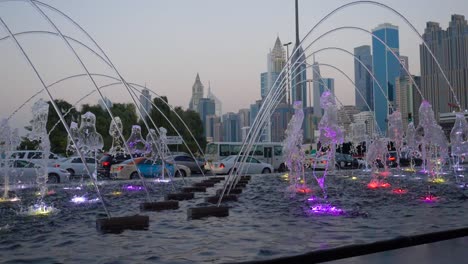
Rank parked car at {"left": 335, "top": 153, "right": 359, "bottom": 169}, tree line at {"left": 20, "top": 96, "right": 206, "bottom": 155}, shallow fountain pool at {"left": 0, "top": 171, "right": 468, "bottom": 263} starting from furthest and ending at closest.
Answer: tree line at {"left": 20, "top": 96, "right": 206, "bottom": 155} → parked car at {"left": 335, "top": 153, "right": 359, "bottom": 169} → shallow fountain pool at {"left": 0, "top": 171, "right": 468, "bottom": 263}

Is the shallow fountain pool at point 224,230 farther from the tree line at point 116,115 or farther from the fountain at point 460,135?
the tree line at point 116,115

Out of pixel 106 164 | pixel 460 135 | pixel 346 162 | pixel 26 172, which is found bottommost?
pixel 26 172

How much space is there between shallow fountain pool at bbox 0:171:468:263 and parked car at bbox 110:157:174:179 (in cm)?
1298

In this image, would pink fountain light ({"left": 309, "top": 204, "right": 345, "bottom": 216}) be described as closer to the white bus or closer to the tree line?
the white bus

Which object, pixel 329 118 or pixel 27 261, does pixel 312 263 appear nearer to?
pixel 27 261

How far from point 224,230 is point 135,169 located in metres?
18.3

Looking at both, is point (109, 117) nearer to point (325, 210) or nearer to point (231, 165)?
point (231, 165)

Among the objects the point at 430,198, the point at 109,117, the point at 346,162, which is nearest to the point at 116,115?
the point at 109,117

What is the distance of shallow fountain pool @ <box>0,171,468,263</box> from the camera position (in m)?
6.39

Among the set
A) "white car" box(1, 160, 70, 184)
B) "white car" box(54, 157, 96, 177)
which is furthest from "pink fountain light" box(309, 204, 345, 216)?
"white car" box(54, 157, 96, 177)

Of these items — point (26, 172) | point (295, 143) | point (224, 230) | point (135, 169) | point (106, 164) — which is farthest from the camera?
point (106, 164)

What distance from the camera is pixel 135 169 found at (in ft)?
85.1

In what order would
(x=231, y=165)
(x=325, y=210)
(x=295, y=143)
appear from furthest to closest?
(x=231, y=165), (x=295, y=143), (x=325, y=210)

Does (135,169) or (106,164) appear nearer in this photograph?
(135,169)
